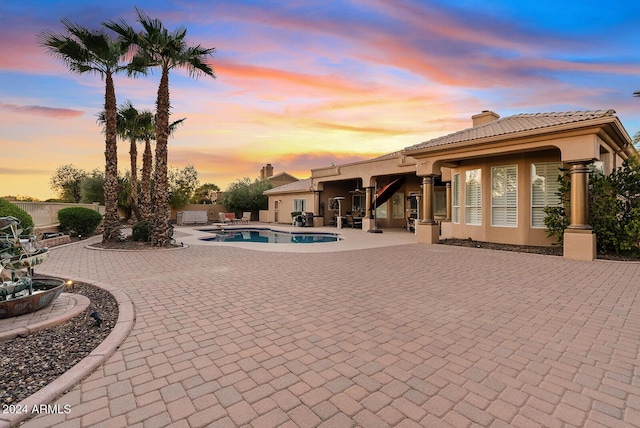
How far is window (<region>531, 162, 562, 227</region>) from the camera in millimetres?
10383

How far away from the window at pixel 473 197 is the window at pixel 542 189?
5.95ft

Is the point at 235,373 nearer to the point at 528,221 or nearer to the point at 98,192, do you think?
the point at 528,221

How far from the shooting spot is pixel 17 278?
14.4 ft

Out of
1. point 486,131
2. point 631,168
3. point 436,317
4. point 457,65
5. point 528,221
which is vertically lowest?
point 436,317

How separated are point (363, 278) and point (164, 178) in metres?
9.02

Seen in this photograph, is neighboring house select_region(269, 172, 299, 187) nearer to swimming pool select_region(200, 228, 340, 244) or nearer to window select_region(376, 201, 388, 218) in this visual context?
swimming pool select_region(200, 228, 340, 244)

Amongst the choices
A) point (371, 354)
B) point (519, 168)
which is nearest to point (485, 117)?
point (519, 168)

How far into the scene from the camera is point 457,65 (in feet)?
39.2

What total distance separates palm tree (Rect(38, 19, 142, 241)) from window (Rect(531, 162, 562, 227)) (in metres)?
15.8

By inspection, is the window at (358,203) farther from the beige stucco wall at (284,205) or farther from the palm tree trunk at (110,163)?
the palm tree trunk at (110,163)

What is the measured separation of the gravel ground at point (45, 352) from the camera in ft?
8.41

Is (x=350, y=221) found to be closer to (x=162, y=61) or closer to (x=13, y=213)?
(x=162, y=61)

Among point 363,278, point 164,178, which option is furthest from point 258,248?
point 363,278

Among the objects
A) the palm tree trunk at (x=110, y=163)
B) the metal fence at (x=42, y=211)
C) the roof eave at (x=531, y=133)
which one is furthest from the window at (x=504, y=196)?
the metal fence at (x=42, y=211)
